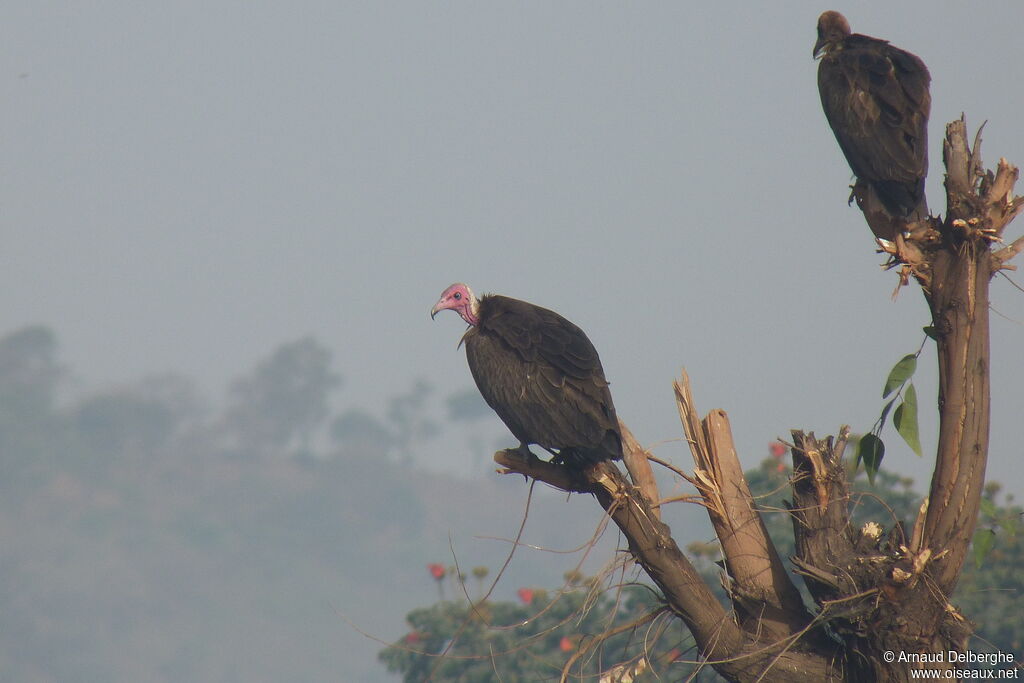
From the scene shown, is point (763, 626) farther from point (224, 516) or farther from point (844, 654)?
point (224, 516)

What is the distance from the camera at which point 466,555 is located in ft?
427

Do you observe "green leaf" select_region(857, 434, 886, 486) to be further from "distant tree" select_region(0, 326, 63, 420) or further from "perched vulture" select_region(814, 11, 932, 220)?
"distant tree" select_region(0, 326, 63, 420)

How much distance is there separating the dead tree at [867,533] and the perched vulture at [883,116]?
2.81 ft

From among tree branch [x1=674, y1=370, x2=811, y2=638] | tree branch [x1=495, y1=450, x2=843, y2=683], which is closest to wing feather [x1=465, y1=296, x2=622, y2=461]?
tree branch [x1=495, y1=450, x2=843, y2=683]

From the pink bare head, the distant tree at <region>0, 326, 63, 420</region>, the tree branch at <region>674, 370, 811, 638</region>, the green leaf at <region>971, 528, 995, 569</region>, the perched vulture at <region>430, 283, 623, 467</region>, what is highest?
the distant tree at <region>0, 326, 63, 420</region>

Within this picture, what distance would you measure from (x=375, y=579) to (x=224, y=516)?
15623mm

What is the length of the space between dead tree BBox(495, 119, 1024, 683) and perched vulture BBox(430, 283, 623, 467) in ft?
1.91

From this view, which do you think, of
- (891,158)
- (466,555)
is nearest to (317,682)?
Result: (466,555)

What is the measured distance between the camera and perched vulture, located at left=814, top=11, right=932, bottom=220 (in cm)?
621

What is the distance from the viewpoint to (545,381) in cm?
667

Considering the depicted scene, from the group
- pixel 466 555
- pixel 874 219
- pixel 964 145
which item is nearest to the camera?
pixel 964 145

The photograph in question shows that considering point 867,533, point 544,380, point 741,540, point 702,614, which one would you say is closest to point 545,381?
point 544,380

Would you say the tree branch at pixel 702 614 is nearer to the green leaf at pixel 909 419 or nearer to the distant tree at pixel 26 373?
the green leaf at pixel 909 419

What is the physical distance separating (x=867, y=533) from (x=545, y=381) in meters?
1.97
